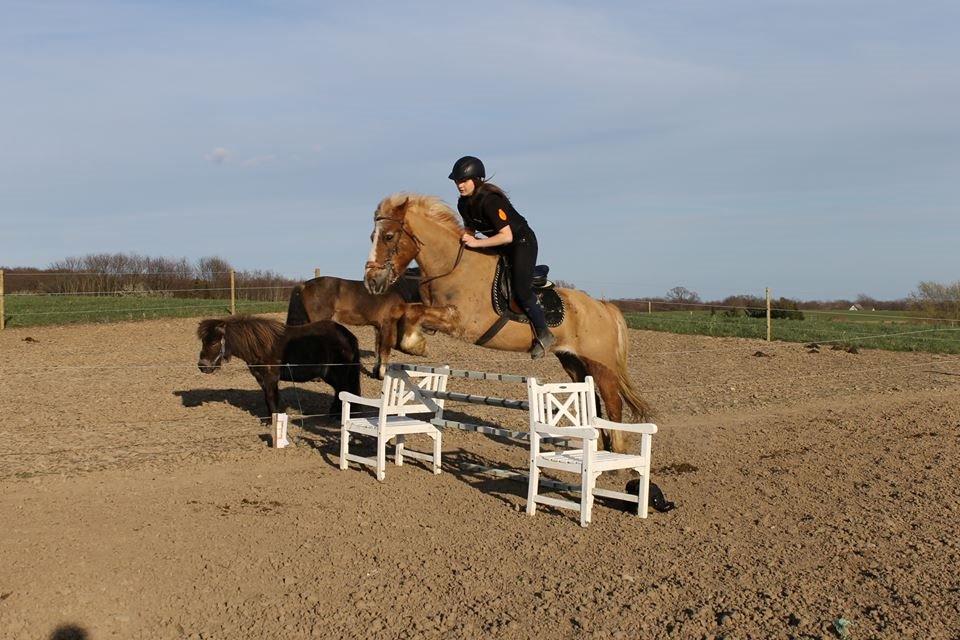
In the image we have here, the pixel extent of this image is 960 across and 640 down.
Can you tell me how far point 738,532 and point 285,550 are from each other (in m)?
3.02

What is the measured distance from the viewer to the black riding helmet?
7047 mm

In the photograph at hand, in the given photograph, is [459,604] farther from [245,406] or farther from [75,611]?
[245,406]

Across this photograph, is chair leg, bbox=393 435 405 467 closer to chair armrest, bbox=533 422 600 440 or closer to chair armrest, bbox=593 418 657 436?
chair armrest, bbox=533 422 600 440

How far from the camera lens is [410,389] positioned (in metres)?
8.43

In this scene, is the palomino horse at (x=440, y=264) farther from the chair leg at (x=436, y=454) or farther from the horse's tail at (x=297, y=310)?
the horse's tail at (x=297, y=310)

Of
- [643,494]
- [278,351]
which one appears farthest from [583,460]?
[278,351]

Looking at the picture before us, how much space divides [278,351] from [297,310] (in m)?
4.20

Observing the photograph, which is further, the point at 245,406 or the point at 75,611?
the point at 245,406

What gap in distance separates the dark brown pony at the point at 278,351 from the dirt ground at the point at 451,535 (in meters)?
0.64

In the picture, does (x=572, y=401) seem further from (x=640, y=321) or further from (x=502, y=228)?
(x=640, y=321)

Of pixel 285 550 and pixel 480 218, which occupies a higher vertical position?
pixel 480 218

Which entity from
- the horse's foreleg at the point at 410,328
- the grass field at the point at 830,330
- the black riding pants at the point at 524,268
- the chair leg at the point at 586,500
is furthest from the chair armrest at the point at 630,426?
the grass field at the point at 830,330

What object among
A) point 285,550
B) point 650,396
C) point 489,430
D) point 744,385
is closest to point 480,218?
point 489,430

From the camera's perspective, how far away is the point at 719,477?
25.9ft
